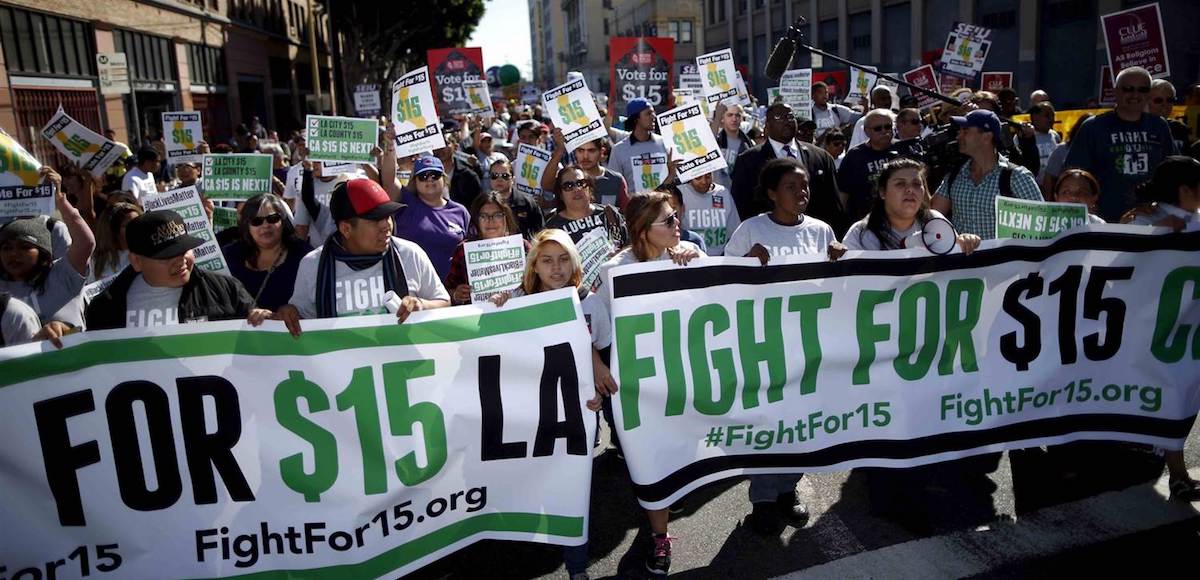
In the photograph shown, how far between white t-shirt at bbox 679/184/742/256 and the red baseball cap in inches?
111

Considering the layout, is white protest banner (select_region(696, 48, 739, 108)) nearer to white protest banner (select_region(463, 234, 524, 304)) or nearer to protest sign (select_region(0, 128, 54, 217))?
white protest banner (select_region(463, 234, 524, 304))

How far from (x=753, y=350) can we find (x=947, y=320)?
40.1 inches

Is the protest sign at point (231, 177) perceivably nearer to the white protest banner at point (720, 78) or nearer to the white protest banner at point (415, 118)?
the white protest banner at point (415, 118)

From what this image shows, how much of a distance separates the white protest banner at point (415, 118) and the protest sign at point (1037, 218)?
A: 14.0ft

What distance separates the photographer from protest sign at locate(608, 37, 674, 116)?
33.9ft

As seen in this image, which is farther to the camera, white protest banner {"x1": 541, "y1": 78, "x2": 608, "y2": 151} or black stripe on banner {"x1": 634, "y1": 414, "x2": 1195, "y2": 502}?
white protest banner {"x1": 541, "y1": 78, "x2": 608, "y2": 151}

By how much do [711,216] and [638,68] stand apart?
4824 millimetres

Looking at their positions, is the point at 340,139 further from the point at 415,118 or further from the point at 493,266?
the point at 493,266

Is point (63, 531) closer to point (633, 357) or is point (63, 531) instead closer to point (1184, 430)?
point (633, 357)

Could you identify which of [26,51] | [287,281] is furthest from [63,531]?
[26,51]

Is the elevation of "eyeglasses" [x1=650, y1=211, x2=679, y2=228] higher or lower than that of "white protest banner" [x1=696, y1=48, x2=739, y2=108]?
lower

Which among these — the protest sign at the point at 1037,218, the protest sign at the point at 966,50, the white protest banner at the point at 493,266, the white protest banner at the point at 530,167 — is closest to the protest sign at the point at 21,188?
the white protest banner at the point at 493,266

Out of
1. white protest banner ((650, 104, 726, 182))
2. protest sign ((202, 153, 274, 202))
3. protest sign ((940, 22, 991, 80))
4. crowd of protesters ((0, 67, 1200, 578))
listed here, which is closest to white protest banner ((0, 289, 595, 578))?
crowd of protesters ((0, 67, 1200, 578))

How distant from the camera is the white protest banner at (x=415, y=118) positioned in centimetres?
675
